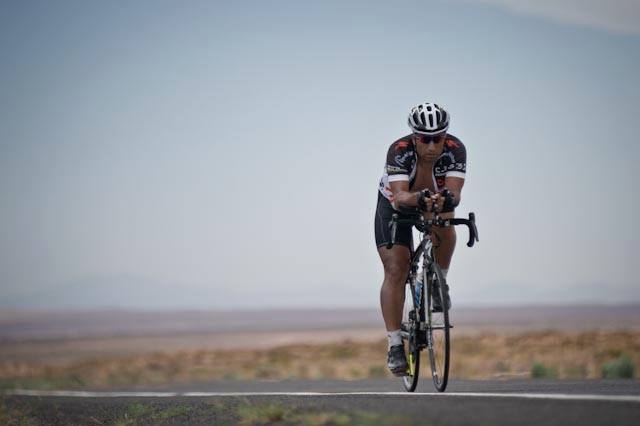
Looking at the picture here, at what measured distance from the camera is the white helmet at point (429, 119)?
10.2 metres

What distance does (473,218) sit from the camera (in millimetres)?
10289

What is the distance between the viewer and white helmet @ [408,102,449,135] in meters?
10.2

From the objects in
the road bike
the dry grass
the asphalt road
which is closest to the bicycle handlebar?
the road bike

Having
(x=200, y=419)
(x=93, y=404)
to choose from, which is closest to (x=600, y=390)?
(x=200, y=419)

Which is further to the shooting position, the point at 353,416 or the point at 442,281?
the point at 442,281

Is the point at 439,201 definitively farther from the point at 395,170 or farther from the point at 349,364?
the point at 349,364

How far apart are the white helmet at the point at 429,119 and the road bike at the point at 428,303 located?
853mm

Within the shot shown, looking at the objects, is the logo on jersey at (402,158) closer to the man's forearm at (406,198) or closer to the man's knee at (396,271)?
the man's forearm at (406,198)

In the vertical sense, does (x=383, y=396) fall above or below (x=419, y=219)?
below

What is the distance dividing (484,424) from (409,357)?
357cm

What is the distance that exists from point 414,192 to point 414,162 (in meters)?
0.35

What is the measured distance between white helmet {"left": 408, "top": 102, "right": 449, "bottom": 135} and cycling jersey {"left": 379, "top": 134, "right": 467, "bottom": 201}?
255 millimetres

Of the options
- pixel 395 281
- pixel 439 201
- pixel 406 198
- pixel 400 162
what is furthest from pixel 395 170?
pixel 395 281

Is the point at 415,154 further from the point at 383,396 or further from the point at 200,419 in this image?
the point at 200,419
